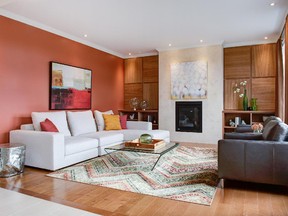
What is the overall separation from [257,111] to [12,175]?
533cm

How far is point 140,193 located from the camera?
258cm

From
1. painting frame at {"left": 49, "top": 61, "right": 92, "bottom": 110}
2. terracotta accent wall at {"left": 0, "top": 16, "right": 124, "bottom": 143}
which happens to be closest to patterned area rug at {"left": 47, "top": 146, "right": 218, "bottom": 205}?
terracotta accent wall at {"left": 0, "top": 16, "right": 124, "bottom": 143}

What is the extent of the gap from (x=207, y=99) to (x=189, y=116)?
0.69m

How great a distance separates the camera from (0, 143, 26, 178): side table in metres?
3.16

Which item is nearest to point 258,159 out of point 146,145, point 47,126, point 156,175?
point 156,175

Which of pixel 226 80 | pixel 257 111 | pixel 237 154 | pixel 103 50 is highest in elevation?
pixel 103 50

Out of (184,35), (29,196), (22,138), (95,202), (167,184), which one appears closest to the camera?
(95,202)

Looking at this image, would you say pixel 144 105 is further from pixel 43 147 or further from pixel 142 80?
pixel 43 147

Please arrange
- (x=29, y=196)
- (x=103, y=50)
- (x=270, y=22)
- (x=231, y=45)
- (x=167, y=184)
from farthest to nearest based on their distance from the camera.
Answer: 1. (x=103, y=50)
2. (x=231, y=45)
3. (x=270, y=22)
4. (x=167, y=184)
5. (x=29, y=196)

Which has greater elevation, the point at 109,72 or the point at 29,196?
the point at 109,72

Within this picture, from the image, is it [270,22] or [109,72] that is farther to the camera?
[109,72]

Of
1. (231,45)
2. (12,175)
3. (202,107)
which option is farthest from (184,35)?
(12,175)

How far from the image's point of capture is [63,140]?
3.49m

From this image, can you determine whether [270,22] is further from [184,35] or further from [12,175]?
[12,175]
